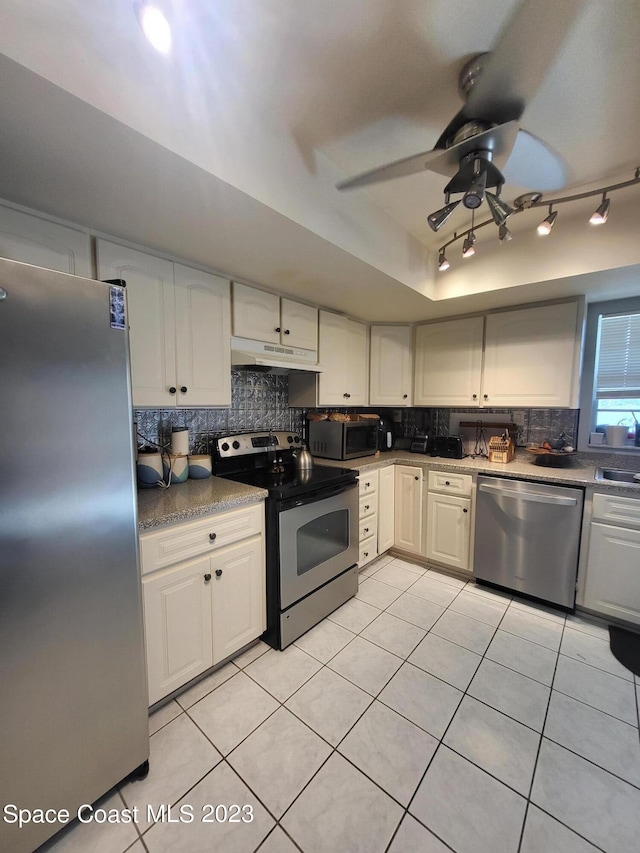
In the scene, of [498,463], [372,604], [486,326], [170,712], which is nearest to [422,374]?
[486,326]

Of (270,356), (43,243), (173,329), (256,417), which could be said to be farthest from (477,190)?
(256,417)

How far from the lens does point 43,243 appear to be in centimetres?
131

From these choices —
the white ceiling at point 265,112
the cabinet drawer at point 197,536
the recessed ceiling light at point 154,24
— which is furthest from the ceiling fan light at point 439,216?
the cabinet drawer at point 197,536

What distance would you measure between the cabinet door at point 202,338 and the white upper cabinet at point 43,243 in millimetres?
422

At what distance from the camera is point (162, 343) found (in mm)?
1691

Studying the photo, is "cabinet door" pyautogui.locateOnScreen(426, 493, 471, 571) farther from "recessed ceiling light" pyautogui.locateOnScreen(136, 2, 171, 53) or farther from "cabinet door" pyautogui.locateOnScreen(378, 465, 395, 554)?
"recessed ceiling light" pyautogui.locateOnScreen(136, 2, 171, 53)

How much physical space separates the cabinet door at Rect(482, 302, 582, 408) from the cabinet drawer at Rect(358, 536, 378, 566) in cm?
148

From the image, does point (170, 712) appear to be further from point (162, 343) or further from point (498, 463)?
point (498, 463)

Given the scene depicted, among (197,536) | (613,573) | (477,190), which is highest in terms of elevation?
(477,190)

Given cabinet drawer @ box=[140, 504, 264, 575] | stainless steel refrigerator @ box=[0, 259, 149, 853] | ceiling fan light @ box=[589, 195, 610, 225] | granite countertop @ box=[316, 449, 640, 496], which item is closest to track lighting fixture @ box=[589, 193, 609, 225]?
ceiling fan light @ box=[589, 195, 610, 225]

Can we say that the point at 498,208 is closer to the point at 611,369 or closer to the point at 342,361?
the point at 342,361

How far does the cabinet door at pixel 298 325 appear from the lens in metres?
2.29

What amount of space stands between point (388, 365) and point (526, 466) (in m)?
1.41

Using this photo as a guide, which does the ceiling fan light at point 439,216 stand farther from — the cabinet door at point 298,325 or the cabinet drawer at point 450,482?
the cabinet drawer at point 450,482
